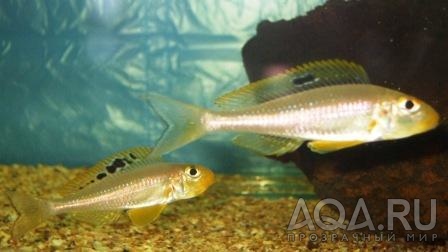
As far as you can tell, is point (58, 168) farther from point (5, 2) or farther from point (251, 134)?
point (251, 134)

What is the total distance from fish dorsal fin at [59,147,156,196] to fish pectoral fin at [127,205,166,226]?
1.11 feet

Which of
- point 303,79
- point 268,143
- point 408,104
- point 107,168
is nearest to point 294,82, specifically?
point 303,79

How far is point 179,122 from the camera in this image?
317cm

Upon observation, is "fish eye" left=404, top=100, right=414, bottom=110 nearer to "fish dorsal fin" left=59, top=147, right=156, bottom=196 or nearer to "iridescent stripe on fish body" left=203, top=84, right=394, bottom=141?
"iridescent stripe on fish body" left=203, top=84, right=394, bottom=141

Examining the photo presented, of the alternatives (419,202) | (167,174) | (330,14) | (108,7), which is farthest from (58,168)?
(419,202)

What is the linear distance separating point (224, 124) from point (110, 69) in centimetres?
456

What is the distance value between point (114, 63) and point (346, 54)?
157 inches

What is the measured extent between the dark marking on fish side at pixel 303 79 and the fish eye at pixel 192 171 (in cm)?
104

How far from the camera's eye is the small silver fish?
342 centimetres

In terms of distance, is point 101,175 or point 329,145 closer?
point 329,145

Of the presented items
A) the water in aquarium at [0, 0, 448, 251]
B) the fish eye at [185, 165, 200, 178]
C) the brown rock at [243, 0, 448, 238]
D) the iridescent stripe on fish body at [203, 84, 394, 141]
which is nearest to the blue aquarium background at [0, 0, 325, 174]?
the water in aquarium at [0, 0, 448, 251]

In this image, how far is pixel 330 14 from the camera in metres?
4.64

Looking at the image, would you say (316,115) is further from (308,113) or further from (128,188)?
(128,188)

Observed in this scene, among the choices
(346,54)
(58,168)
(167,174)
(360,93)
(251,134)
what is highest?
(346,54)
